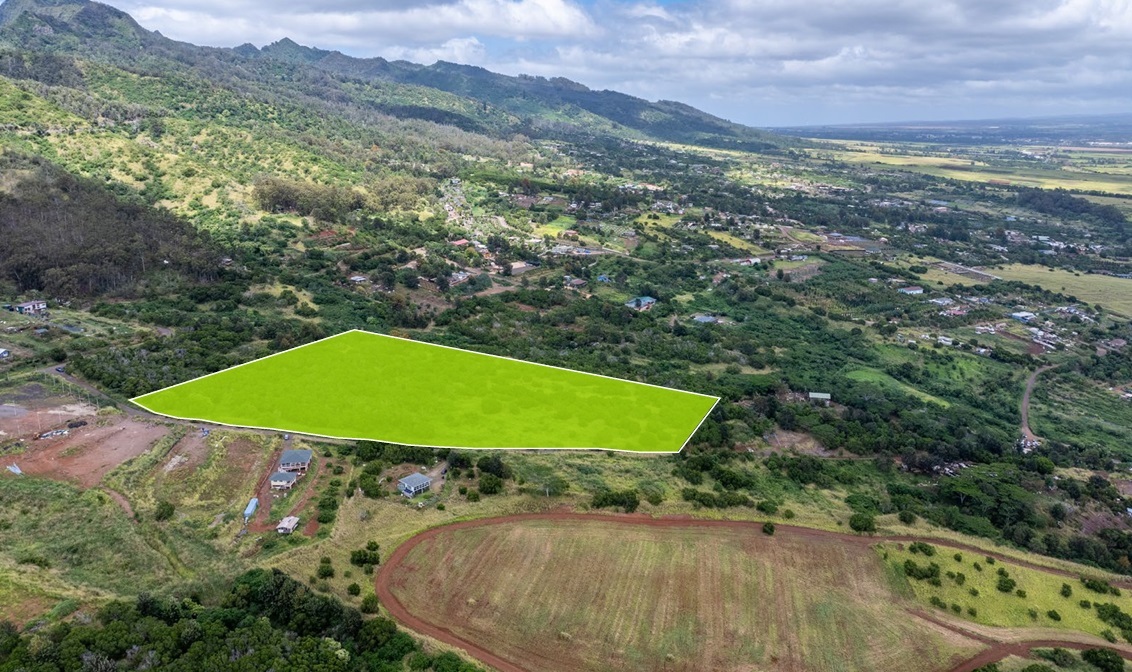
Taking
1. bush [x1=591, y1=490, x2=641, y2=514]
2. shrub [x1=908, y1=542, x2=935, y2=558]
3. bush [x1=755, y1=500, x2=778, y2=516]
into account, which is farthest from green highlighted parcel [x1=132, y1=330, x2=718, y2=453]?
shrub [x1=908, y1=542, x2=935, y2=558]

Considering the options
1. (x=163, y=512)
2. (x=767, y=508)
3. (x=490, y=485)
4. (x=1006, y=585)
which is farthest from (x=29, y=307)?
(x=1006, y=585)

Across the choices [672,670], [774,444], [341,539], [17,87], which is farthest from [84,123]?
[672,670]

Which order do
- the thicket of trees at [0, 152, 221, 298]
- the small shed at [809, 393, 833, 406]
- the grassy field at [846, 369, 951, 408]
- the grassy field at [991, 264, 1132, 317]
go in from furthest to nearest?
the grassy field at [991, 264, 1132, 317], the thicket of trees at [0, 152, 221, 298], the grassy field at [846, 369, 951, 408], the small shed at [809, 393, 833, 406]

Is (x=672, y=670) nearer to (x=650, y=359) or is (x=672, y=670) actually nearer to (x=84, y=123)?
(x=650, y=359)

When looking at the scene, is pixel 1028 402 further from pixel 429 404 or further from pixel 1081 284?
pixel 1081 284

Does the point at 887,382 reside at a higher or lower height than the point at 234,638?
lower

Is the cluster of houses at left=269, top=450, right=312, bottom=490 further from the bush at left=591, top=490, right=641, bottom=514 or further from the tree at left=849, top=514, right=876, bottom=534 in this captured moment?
the tree at left=849, top=514, right=876, bottom=534
